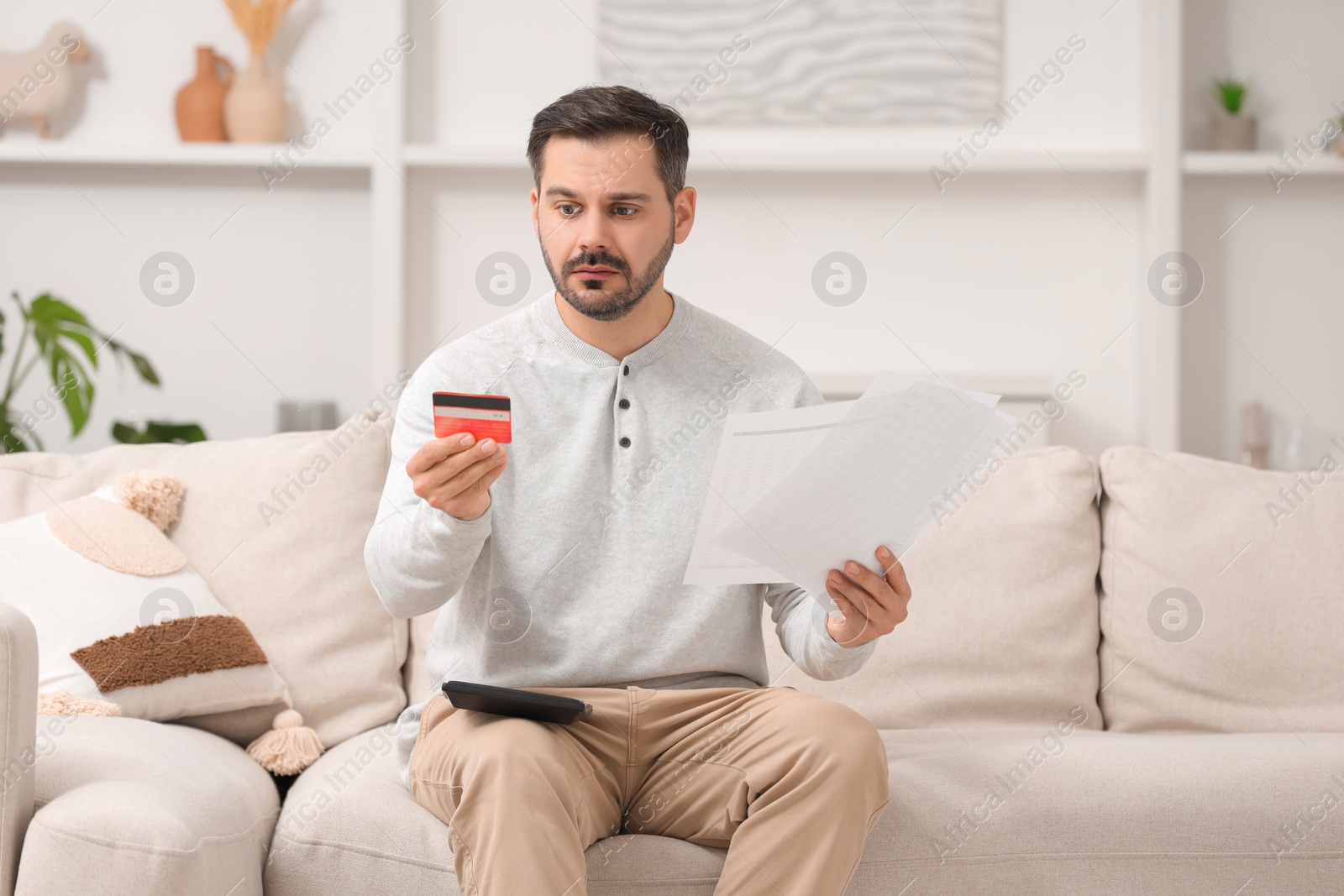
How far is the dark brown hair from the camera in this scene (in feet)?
4.63

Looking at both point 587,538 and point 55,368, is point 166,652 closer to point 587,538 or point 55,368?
point 587,538

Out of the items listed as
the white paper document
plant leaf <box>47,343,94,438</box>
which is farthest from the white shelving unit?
the white paper document

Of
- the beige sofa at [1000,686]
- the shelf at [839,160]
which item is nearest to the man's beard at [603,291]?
the beige sofa at [1000,686]

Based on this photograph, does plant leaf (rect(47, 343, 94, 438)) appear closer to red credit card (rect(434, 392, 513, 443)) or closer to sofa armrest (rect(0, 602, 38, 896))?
sofa armrest (rect(0, 602, 38, 896))

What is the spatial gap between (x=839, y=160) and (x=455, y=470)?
6.03 feet

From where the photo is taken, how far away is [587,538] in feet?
4.58

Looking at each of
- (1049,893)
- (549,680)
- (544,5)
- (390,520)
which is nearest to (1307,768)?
(1049,893)

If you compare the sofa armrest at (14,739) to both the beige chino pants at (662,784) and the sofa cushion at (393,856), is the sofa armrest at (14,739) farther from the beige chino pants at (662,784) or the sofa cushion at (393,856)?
the beige chino pants at (662,784)

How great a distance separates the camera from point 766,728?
4.12 ft

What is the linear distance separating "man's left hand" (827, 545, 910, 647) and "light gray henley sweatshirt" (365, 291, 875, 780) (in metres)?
0.06

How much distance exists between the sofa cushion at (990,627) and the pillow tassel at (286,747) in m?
0.72

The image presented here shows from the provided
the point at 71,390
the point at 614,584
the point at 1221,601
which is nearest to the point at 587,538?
the point at 614,584

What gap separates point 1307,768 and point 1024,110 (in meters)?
1.93

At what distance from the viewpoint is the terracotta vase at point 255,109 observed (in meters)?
2.73
